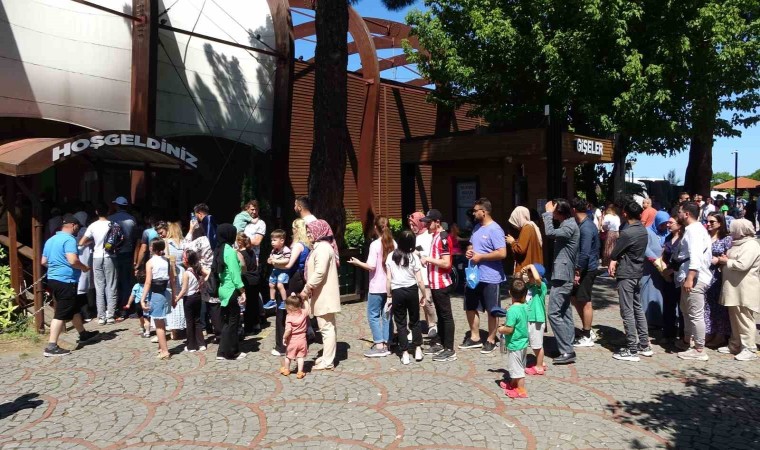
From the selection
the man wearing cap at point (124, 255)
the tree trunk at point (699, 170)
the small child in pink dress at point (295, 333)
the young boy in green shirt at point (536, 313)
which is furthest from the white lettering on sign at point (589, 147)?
the man wearing cap at point (124, 255)

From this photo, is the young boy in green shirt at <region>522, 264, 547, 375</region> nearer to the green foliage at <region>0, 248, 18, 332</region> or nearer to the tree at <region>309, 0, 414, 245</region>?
the tree at <region>309, 0, 414, 245</region>

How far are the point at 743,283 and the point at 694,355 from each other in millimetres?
997

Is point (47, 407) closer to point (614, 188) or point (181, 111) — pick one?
point (181, 111)

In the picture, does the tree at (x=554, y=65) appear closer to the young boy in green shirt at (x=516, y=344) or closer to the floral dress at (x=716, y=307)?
the floral dress at (x=716, y=307)

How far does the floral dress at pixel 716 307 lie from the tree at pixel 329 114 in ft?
18.8

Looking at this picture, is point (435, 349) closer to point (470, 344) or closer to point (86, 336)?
point (470, 344)

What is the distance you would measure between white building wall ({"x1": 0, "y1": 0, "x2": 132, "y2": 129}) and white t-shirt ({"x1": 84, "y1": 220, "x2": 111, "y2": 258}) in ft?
9.71

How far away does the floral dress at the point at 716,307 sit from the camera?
22.7ft

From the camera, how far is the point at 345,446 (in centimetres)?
450

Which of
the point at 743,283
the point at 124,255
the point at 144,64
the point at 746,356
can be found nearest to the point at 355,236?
the point at 124,255

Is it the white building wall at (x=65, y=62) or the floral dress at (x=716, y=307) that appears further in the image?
the white building wall at (x=65, y=62)

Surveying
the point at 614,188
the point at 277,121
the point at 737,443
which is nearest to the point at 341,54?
the point at 277,121

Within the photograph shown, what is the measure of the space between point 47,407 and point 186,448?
1845 mm

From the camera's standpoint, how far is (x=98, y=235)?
8.82 m
